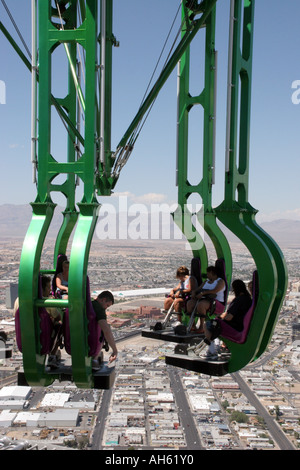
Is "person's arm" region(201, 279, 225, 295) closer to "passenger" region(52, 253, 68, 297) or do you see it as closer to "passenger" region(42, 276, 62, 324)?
"passenger" region(52, 253, 68, 297)

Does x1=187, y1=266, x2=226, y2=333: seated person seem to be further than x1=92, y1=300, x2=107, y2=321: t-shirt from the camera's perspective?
Yes

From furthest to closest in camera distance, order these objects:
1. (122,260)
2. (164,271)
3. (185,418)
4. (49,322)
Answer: (122,260) → (164,271) → (185,418) → (49,322)

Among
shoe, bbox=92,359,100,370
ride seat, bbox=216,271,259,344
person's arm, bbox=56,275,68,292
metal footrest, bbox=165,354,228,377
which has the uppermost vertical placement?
person's arm, bbox=56,275,68,292

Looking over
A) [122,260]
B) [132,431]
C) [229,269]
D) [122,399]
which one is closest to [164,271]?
[122,260]

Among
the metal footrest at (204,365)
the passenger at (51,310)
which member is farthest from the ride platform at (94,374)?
the metal footrest at (204,365)

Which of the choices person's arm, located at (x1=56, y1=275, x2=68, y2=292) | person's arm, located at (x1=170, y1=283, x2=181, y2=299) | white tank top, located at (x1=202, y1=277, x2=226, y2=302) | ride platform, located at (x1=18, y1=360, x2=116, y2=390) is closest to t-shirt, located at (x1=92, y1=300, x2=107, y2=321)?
ride platform, located at (x1=18, y1=360, x2=116, y2=390)
